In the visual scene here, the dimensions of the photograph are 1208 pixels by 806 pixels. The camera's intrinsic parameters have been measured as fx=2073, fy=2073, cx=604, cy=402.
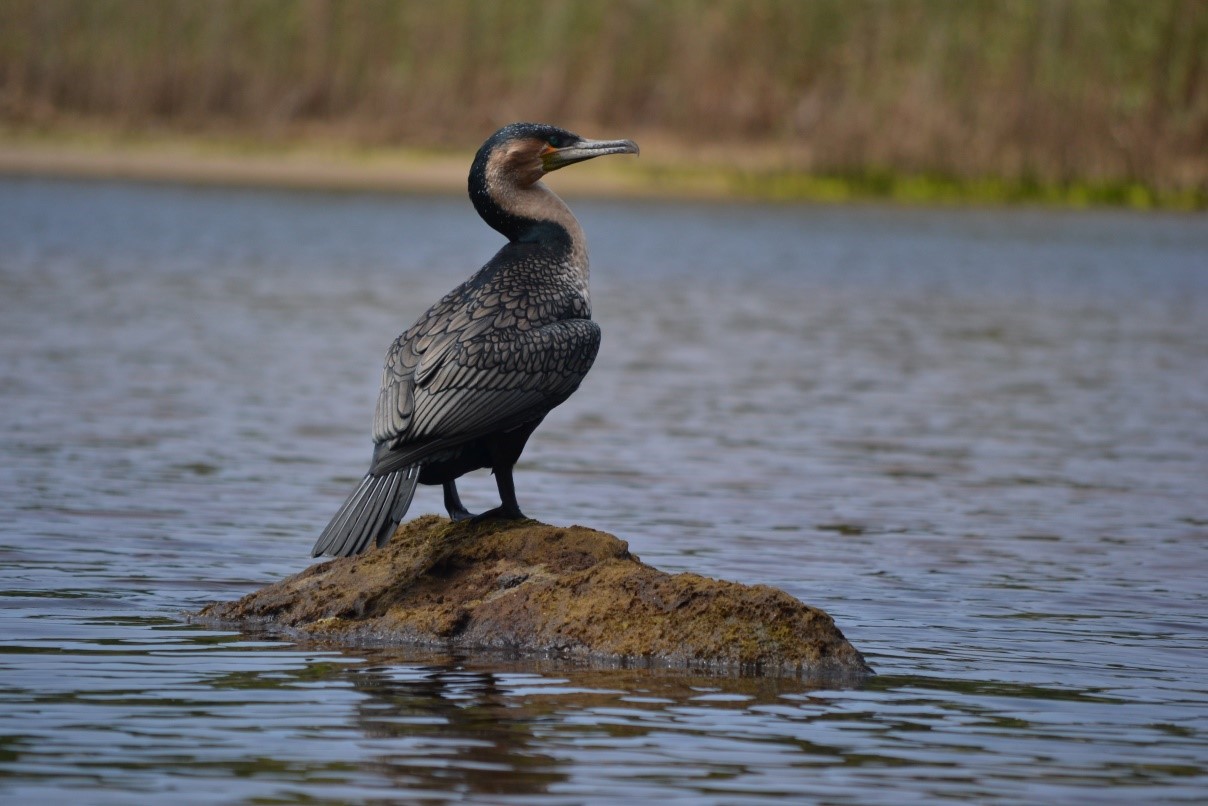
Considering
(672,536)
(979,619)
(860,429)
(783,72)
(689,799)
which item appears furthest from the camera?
(783,72)

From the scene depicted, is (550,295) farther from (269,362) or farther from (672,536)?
(269,362)

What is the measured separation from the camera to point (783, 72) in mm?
36938

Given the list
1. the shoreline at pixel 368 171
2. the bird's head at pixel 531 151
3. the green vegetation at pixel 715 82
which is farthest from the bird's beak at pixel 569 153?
the shoreline at pixel 368 171

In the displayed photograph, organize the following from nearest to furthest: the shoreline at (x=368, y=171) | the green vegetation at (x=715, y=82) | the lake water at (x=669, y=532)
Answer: the lake water at (x=669, y=532)
the green vegetation at (x=715, y=82)
the shoreline at (x=368, y=171)

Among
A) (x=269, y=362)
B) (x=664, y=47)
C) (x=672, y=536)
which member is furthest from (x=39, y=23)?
(x=672, y=536)

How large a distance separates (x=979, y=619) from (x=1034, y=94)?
27205mm

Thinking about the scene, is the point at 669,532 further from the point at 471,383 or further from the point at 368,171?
the point at 368,171

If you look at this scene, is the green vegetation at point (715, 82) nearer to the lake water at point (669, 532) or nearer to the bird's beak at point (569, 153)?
the lake water at point (669, 532)

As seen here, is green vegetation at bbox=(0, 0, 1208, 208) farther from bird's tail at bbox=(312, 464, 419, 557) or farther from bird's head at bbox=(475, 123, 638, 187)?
bird's tail at bbox=(312, 464, 419, 557)

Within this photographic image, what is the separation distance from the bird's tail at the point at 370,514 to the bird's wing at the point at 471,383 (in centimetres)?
5

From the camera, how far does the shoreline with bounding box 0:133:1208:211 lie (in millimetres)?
36375

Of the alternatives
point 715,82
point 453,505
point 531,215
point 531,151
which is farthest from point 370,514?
point 715,82

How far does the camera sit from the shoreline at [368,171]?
36.4 metres

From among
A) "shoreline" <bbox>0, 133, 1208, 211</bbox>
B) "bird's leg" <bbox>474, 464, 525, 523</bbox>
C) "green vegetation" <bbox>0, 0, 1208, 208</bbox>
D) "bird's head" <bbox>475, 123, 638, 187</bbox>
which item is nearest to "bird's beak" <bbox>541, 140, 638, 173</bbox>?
"bird's head" <bbox>475, 123, 638, 187</bbox>
